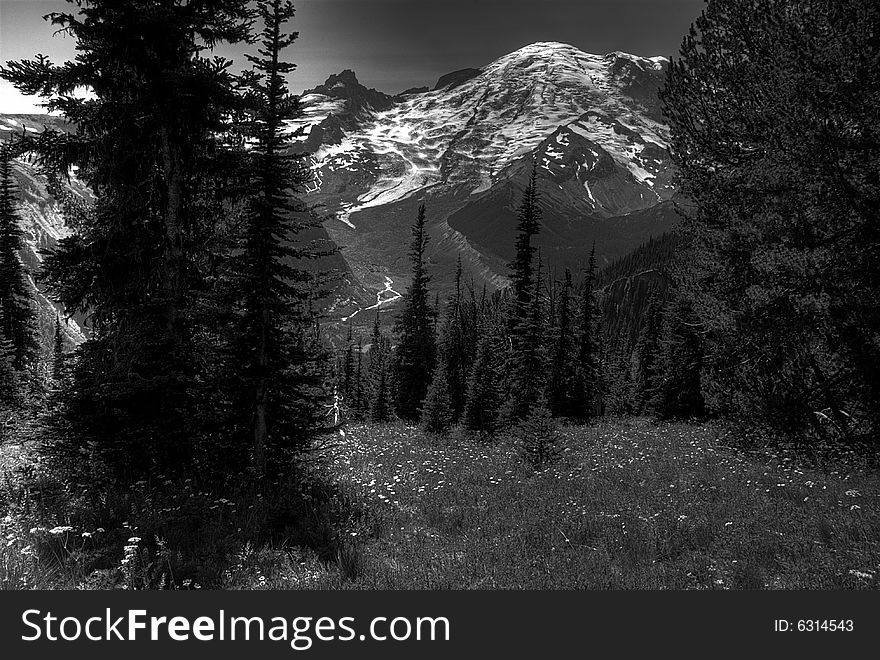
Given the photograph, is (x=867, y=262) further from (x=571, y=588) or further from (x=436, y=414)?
(x=436, y=414)

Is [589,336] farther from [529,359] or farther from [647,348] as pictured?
[529,359]

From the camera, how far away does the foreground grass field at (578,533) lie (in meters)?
5.20

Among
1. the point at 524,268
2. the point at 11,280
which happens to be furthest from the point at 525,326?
the point at 11,280

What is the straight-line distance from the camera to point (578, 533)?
6680 millimetres

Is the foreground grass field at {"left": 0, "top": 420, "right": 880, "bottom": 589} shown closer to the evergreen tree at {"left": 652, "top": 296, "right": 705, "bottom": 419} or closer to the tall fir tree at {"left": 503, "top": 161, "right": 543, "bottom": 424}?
the tall fir tree at {"left": 503, "top": 161, "right": 543, "bottom": 424}

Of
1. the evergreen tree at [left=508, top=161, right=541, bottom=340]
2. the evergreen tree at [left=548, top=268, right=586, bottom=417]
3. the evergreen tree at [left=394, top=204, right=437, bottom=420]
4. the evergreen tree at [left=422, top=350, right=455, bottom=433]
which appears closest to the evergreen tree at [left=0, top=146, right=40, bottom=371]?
the evergreen tree at [left=422, top=350, right=455, bottom=433]

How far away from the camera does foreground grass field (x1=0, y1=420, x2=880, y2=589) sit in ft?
17.0

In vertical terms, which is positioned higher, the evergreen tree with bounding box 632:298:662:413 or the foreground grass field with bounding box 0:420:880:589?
the evergreen tree with bounding box 632:298:662:413

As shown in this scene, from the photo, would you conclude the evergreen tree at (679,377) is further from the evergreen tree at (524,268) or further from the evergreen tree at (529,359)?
the evergreen tree at (524,268)

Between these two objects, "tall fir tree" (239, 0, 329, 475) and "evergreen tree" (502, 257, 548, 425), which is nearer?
"tall fir tree" (239, 0, 329, 475)

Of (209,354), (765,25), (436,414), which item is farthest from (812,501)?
(436,414)

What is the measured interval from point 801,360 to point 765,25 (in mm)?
6575

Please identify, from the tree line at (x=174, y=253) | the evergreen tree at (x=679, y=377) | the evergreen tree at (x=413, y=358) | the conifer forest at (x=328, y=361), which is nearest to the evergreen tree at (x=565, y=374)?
the evergreen tree at (x=679, y=377)

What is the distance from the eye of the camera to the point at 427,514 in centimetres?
794
